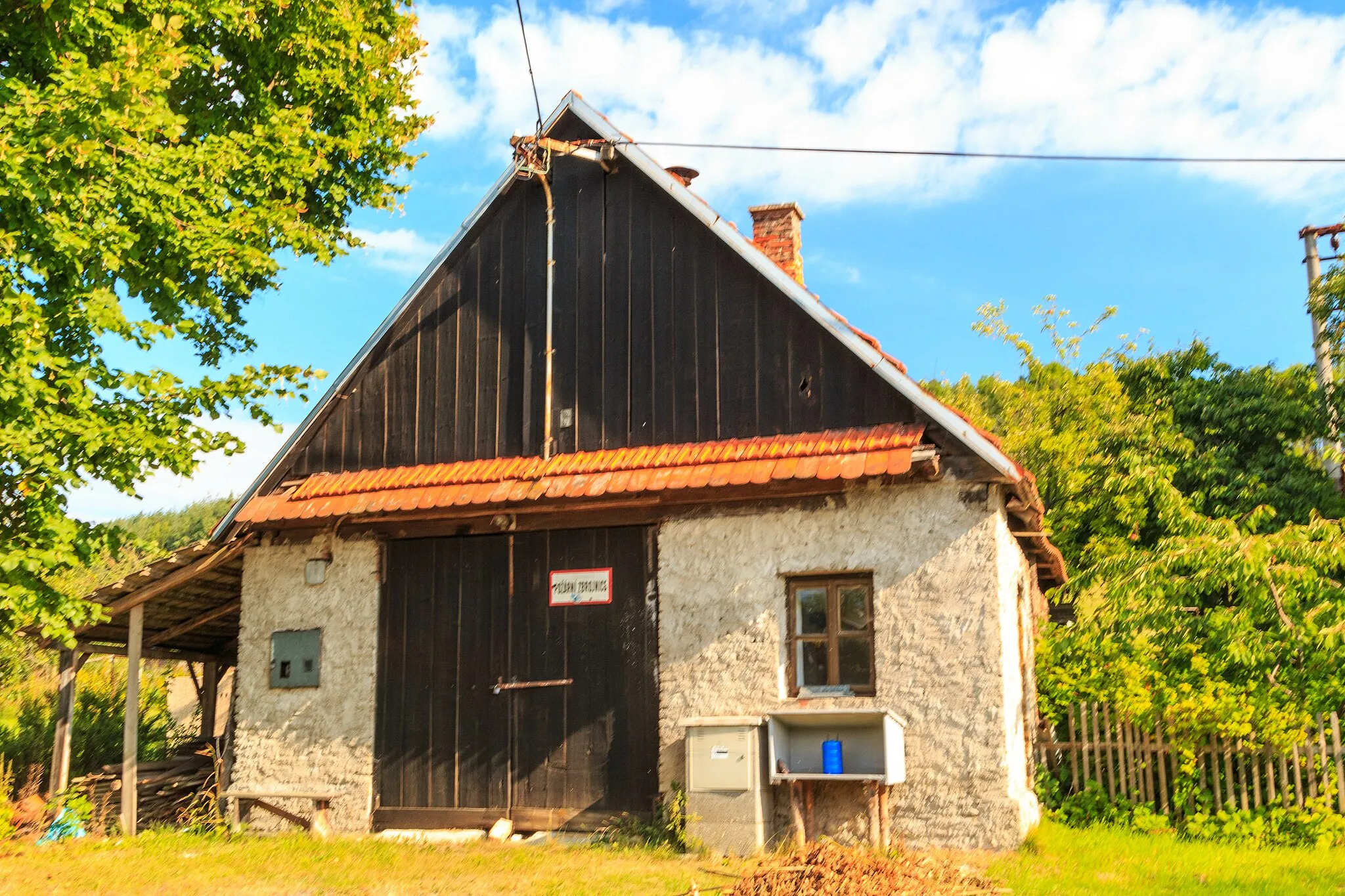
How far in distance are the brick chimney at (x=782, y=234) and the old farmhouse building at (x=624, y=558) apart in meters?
0.03

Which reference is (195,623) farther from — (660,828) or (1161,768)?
(1161,768)

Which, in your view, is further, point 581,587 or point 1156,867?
point 581,587

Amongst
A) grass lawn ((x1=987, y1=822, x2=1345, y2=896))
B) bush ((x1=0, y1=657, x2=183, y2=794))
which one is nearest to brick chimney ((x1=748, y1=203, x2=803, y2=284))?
grass lawn ((x1=987, y1=822, x2=1345, y2=896))

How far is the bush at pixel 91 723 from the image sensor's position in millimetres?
15016

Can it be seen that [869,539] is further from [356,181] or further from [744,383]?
[356,181]

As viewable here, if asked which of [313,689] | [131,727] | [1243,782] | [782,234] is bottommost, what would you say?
[1243,782]

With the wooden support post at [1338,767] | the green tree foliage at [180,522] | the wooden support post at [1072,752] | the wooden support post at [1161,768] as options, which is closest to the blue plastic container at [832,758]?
the wooden support post at [1072,752]

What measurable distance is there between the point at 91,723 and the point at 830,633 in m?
10.6

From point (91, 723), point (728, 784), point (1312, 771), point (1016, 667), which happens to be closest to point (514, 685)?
point (728, 784)

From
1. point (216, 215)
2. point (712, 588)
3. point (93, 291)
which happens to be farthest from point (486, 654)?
point (216, 215)

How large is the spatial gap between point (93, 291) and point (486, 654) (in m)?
5.21

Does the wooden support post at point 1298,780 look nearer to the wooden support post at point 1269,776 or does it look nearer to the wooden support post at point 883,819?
the wooden support post at point 1269,776

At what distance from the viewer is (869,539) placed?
33.3 feet

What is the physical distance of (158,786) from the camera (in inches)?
571
